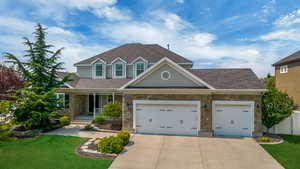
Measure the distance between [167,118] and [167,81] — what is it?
2.75m

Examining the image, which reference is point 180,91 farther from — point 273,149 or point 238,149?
point 273,149

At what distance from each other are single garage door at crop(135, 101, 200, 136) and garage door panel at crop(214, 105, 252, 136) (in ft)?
5.71

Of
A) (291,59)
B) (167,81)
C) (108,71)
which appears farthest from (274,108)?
(108,71)

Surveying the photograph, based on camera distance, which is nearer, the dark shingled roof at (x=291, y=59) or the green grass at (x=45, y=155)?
the green grass at (x=45, y=155)

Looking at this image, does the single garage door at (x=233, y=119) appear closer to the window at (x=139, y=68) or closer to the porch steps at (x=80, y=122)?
the window at (x=139, y=68)

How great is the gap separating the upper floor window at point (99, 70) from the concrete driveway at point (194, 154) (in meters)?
11.3

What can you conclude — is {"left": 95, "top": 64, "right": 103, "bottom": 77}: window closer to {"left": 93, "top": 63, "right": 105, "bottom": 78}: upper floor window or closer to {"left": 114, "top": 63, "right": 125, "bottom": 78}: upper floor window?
{"left": 93, "top": 63, "right": 105, "bottom": 78}: upper floor window

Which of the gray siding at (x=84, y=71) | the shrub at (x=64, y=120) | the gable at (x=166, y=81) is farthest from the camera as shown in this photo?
the gray siding at (x=84, y=71)

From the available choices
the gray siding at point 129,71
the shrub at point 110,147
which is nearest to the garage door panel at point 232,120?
the shrub at point 110,147

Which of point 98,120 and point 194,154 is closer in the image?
point 194,154

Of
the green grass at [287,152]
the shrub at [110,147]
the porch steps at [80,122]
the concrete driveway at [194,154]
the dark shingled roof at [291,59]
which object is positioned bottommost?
the green grass at [287,152]

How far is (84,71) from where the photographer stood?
63.3 ft

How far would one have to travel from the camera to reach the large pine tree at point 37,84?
426 inches

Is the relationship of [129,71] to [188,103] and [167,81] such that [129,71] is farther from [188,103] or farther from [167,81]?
[188,103]
